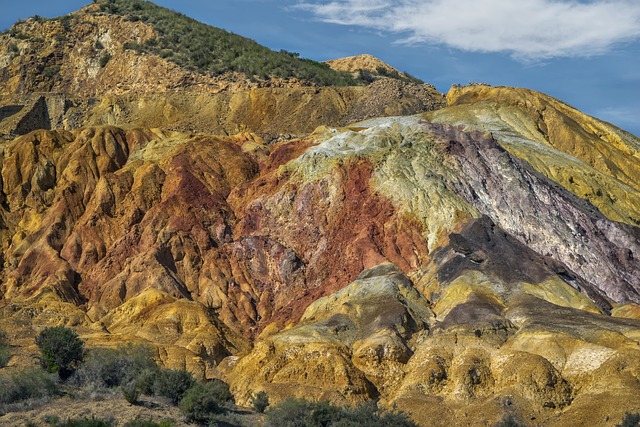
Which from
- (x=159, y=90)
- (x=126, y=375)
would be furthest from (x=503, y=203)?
(x=159, y=90)

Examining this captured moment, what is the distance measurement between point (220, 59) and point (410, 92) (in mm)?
23335

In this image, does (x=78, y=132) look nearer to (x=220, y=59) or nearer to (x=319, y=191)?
(x=319, y=191)

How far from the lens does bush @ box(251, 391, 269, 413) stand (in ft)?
159

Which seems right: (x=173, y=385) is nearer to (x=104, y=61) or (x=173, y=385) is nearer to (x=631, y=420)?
(x=631, y=420)

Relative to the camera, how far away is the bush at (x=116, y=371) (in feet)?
147

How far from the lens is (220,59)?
402 feet

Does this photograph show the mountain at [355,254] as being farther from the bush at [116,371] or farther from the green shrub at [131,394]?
the green shrub at [131,394]

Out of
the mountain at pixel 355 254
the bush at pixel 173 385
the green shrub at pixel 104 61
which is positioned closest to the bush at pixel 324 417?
the bush at pixel 173 385

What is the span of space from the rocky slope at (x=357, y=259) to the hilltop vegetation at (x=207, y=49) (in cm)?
2810

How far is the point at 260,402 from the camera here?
4869 cm

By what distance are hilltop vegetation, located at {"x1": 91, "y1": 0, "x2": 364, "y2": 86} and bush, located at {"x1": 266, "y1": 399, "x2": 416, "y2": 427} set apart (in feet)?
258

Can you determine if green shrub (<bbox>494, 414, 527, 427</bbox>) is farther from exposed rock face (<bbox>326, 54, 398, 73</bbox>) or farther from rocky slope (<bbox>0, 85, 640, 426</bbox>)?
exposed rock face (<bbox>326, 54, 398, 73</bbox>)

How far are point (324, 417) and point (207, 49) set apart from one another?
88767 mm

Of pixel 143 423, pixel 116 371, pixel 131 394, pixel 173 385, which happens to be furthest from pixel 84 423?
pixel 116 371
